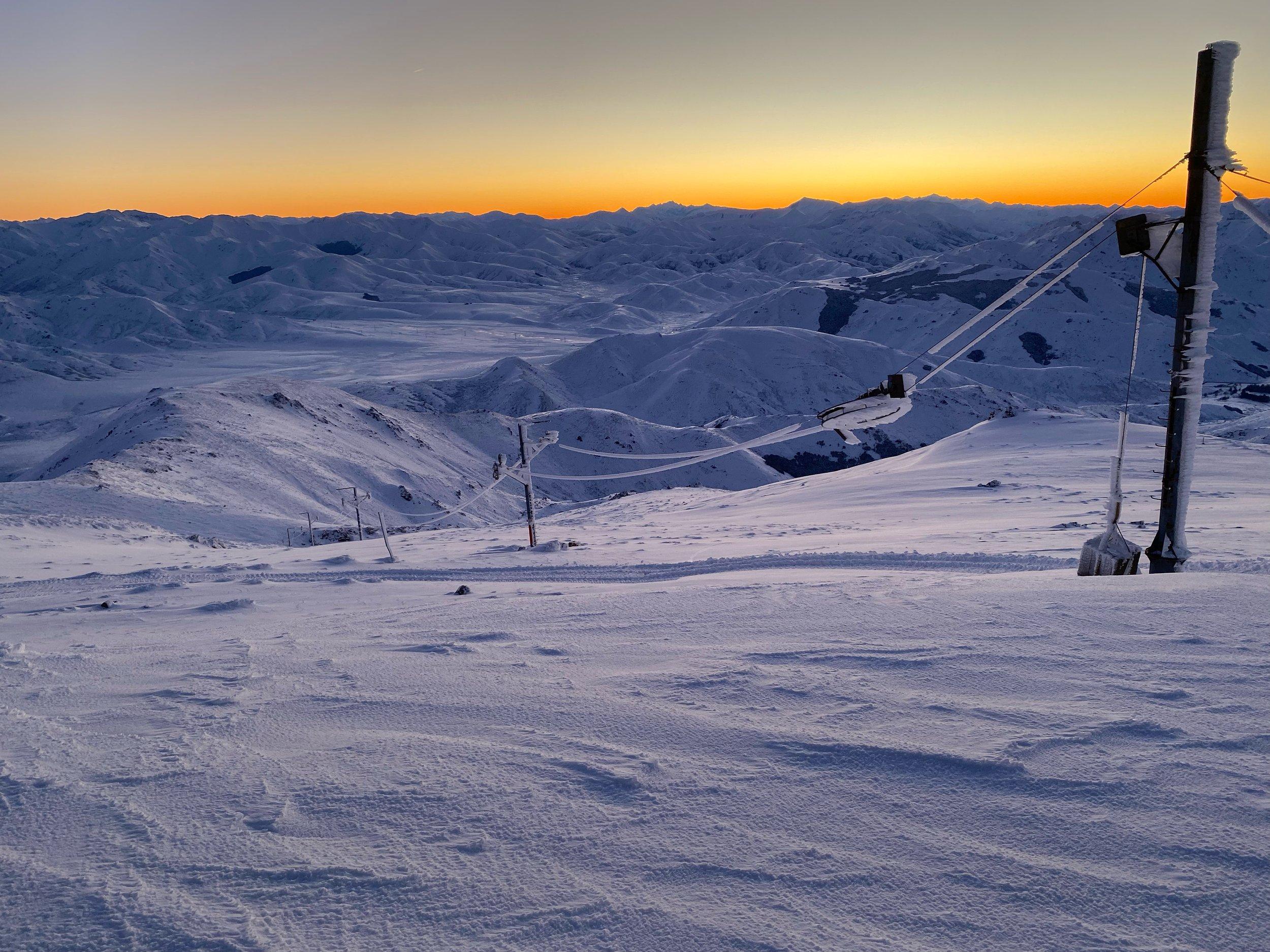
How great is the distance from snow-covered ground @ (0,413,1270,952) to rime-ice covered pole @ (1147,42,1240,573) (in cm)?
60

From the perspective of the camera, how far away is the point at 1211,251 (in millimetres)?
6246

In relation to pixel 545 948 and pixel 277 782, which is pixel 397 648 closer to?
pixel 277 782

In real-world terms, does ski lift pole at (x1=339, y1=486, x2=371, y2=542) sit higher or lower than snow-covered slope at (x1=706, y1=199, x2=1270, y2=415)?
lower

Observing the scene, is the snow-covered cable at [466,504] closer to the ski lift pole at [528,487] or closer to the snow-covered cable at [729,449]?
the ski lift pole at [528,487]

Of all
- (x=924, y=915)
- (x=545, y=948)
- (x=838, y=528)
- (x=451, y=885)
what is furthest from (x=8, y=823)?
(x=838, y=528)

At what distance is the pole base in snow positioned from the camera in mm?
6805

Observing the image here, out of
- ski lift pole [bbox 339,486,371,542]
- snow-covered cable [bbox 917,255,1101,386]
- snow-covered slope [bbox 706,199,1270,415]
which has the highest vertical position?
snow-covered slope [bbox 706,199,1270,415]

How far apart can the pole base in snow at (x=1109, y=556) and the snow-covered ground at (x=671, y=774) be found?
0.71 metres

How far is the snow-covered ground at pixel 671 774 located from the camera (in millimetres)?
2285

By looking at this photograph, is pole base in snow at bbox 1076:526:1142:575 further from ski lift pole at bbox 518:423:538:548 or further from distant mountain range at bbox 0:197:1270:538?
distant mountain range at bbox 0:197:1270:538

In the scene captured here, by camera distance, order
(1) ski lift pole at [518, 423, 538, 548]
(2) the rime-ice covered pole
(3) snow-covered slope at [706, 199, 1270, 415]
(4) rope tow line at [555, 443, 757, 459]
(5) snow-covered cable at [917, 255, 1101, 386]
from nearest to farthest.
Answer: (5) snow-covered cable at [917, 255, 1101, 386] → (2) the rime-ice covered pole → (4) rope tow line at [555, 443, 757, 459] → (1) ski lift pole at [518, 423, 538, 548] → (3) snow-covered slope at [706, 199, 1270, 415]

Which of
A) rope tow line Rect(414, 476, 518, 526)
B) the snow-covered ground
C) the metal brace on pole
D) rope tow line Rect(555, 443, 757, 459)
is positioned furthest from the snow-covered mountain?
the snow-covered ground

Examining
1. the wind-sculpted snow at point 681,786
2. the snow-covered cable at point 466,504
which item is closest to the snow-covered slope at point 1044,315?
the snow-covered cable at point 466,504

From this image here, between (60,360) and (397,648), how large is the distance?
8730 centimetres
